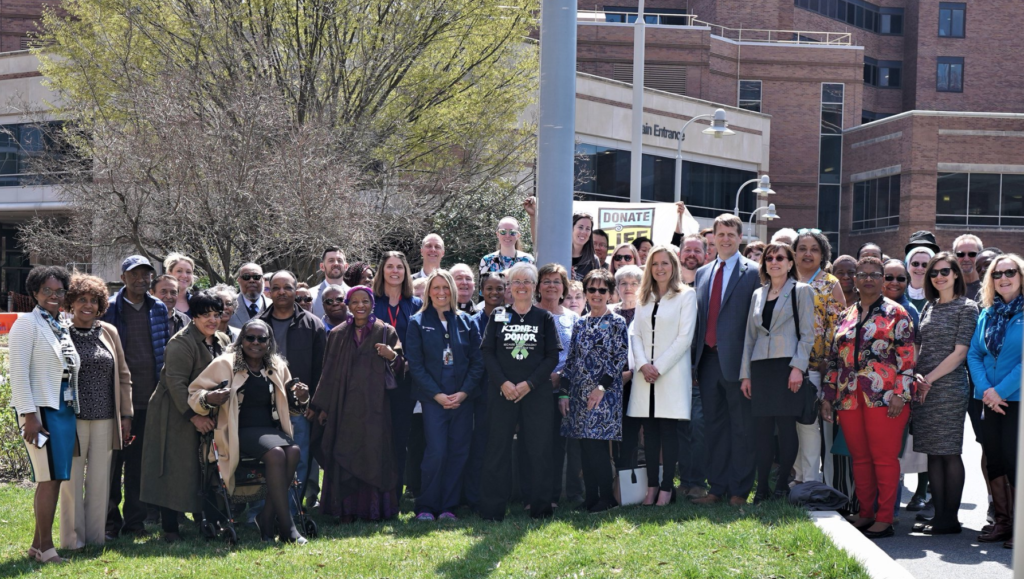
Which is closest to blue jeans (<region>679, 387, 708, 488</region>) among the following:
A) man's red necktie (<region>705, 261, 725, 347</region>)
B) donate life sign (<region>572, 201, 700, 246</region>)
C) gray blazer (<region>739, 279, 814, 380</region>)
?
man's red necktie (<region>705, 261, 725, 347</region>)

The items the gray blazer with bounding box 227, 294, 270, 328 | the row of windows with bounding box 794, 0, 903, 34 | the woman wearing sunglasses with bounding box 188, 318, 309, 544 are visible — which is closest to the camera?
the woman wearing sunglasses with bounding box 188, 318, 309, 544

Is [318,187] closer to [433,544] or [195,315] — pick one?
[195,315]

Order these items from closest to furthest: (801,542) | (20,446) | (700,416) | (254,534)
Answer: (801,542), (254,534), (700,416), (20,446)

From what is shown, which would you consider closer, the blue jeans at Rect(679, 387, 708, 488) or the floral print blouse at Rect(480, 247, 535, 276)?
the blue jeans at Rect(679, 387, 708, 488)

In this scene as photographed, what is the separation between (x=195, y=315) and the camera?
7.53m

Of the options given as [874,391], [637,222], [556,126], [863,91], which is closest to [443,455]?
[556,126]

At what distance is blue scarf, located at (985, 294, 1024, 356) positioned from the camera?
23.2ft

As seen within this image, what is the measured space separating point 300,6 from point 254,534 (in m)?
13.7

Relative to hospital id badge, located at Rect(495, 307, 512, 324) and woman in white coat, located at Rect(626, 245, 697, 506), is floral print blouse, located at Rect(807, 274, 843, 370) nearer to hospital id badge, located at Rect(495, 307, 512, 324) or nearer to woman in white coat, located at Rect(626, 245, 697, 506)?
woman in white coat, located at Rect(626, 245, 697, 506)

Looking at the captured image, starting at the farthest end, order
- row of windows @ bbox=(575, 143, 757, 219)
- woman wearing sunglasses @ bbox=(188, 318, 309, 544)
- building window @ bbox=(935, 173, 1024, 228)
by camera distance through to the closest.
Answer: building window @ bbox=(935, 173, 1024, 228) < row of windows @ bbox=(575, 143, 757, 219) < woman wearing sunglasses @ bbox=(188, 318, 309, 544)

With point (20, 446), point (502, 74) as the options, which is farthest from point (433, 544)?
point (502, 74)

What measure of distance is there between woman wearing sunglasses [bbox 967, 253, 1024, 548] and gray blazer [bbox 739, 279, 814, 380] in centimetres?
124

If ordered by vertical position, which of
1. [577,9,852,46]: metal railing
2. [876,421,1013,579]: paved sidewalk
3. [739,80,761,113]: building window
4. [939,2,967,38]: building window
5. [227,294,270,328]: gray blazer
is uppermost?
[939,2,967,38]: building window

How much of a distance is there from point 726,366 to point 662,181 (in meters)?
36.3
